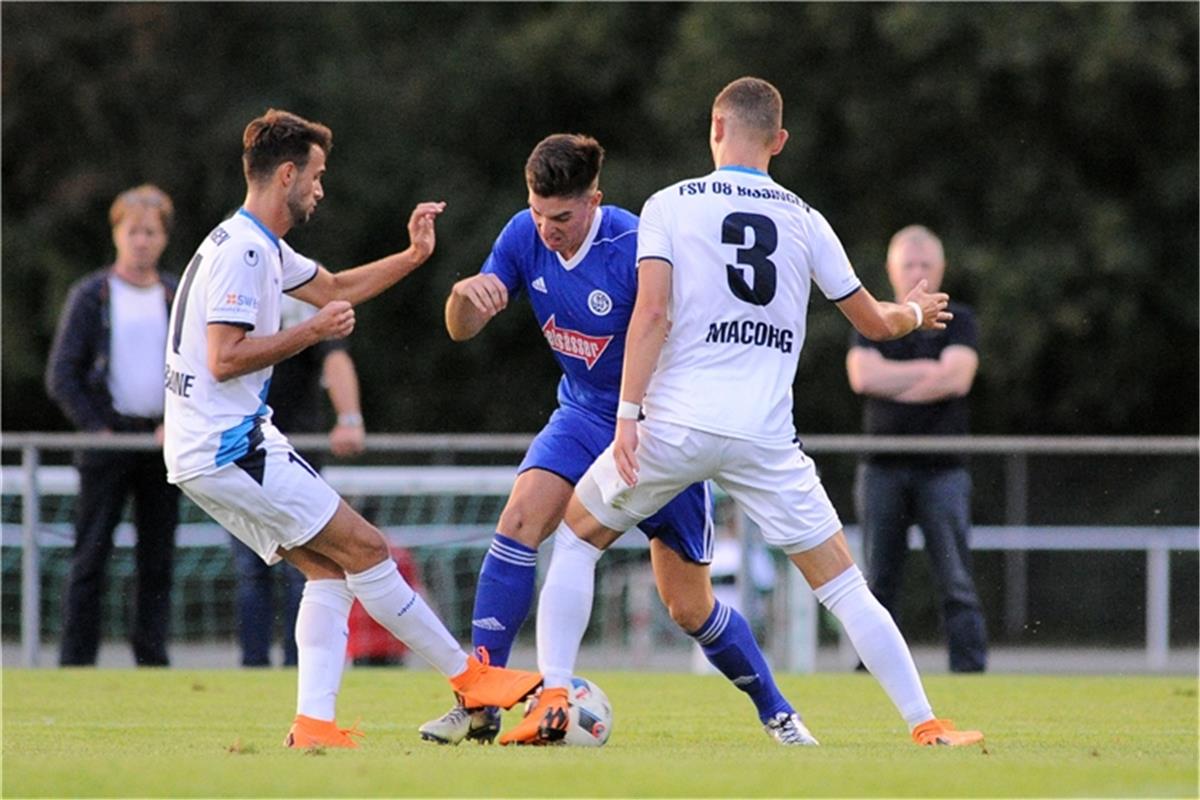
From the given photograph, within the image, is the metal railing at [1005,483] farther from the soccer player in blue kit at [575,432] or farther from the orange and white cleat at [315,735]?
the orange and white cleat at [315,735]

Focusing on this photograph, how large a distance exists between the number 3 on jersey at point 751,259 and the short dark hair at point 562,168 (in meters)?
0.54

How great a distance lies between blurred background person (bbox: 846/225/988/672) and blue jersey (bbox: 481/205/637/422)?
390cm

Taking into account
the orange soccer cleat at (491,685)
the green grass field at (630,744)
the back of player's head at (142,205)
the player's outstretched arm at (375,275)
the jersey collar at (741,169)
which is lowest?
the green grass field at (630,744)

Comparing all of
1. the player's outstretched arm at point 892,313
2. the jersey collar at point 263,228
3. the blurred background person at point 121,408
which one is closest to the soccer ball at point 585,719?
the player's outstretched arm at point 892,313

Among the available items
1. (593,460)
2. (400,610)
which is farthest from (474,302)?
(400,610)

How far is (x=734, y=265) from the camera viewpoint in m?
6.89

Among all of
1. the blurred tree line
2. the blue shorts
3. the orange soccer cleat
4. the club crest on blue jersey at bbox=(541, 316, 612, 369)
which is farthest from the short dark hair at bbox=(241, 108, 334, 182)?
the blurred tree line

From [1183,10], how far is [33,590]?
13.0 metres

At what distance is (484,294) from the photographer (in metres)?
7.21

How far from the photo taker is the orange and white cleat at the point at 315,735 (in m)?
6.86

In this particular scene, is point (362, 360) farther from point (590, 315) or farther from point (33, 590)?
point (590, 315)

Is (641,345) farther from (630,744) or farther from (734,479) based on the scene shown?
(630,744)

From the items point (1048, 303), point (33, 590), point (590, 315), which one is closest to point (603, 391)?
point (590, 315)

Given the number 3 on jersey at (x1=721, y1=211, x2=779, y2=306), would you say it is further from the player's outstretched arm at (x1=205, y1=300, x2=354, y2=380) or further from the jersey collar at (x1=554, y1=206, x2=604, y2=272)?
the player's outstretched arm at (x1=205, y1=300, x2=354, y2=380)
